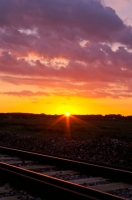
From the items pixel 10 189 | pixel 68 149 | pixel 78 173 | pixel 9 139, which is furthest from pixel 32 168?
pixel 9 139

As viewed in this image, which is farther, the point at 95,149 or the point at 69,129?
the point at 69,129

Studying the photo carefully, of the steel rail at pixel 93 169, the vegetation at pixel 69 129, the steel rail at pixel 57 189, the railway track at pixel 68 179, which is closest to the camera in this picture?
the steel rail at pixel 57 189

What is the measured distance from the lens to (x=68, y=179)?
8.57 m

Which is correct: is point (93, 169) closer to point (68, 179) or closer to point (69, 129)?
point (68, 179)

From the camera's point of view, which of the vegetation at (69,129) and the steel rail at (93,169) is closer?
the steel rail at (93,169)

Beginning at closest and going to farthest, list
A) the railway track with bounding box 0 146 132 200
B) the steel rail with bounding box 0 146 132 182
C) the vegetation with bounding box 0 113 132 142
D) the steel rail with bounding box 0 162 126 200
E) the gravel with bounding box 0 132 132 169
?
the steel rail with bounding box 0 162 126 200 < the railway track with bounding box 0 146 132 200 < the steel rail with bounding box 0 146 132 182 < the gravel with bounding box 0 132 132 169 < the vegetation with bounding box 0 113 132 142

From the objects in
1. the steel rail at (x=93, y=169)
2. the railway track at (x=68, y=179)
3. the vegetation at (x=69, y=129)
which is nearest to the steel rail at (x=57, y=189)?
the railway track at (x=68, y=179)

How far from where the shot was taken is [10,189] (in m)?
7.51

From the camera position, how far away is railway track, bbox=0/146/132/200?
253 inches

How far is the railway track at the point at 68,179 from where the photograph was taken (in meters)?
6.43

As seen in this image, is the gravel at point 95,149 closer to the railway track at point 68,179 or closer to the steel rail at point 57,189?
the railway track at point 68,179

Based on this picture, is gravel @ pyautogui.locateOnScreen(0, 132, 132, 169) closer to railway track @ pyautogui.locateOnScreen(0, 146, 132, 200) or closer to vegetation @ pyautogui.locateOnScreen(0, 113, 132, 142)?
railway track @ pyautogui.locateOnScreen(0, 146, 132, 200)

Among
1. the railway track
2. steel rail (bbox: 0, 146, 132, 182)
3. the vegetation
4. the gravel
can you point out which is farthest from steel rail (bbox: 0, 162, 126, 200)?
the vegetation

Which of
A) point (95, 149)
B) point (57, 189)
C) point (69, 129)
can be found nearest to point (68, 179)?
point (57, 189)
